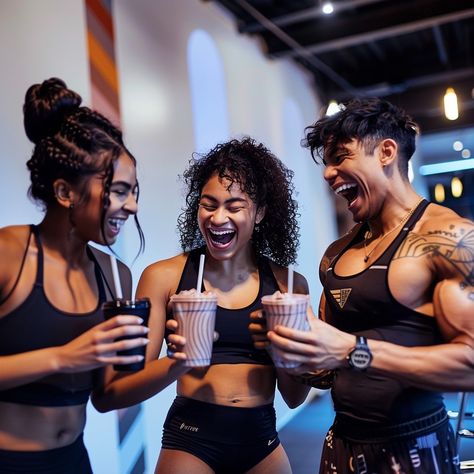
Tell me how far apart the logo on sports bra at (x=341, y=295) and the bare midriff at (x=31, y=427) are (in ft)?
2.90

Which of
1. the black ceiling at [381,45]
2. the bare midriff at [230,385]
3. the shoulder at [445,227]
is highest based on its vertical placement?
the black ceiling at [381,45]

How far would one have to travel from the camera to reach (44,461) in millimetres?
1408

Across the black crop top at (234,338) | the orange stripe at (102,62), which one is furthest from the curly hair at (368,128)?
the orange stripe at (102,62)

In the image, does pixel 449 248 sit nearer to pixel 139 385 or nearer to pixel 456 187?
pixel 139 385

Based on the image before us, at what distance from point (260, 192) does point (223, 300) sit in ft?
1.45

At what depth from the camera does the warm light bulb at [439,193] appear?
839 cm

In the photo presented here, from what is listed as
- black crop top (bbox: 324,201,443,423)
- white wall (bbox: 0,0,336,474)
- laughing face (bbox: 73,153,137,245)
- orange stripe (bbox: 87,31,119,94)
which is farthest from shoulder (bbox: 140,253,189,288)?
orange stripe (bbox: 87,31,119,94)

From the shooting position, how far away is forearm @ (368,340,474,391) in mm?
1440

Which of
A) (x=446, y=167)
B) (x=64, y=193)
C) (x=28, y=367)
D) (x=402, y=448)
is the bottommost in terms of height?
(x=402, y=448)

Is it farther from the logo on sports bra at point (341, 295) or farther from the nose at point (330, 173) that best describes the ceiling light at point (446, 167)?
the logo on sports bra at point (341, 295)

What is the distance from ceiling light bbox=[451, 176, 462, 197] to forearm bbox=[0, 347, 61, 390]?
8097mm

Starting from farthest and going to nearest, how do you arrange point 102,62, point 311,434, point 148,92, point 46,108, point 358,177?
point 311,434 < point 148,92 < point 102,62 < point 358,177 < point 46,108

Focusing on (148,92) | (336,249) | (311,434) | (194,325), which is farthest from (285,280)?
(311,434)

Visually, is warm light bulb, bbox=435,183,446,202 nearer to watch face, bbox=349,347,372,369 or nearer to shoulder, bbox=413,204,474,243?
shoulder, bbox=413,204,474,243
